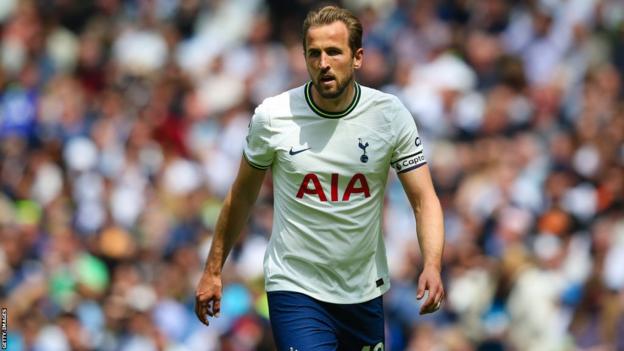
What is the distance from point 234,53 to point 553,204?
564 cm

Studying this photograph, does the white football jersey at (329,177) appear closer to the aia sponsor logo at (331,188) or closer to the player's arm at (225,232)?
the aia sponsor logo at (331,188)

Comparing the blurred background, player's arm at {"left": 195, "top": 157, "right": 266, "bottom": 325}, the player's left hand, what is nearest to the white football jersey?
player's arm at {"left": 195, "top": 157, "right": 266, "bottom": 325}

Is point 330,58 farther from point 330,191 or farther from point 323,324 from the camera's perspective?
point 323,324

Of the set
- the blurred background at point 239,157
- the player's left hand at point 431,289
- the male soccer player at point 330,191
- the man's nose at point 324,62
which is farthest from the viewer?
the blurred background at point 239,157

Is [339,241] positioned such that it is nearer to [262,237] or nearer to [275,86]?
[262,237]

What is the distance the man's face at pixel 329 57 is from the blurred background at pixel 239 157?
20.3 ft

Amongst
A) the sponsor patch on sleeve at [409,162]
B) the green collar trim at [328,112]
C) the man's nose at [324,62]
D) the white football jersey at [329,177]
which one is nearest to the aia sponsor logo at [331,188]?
the white football jersey at [329,177]

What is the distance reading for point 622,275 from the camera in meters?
14.6

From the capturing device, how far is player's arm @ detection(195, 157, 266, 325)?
827 cm

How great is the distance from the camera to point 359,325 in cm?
834

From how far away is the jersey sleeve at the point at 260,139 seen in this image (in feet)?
27.0

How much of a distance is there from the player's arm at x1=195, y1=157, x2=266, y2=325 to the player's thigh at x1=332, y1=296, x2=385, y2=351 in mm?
636

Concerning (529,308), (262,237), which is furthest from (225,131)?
(529,308)

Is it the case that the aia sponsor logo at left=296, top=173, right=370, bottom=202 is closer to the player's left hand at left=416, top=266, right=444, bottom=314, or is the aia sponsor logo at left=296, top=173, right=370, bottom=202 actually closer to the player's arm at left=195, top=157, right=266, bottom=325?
the player's arm at left=195, top=157, right=266, bottom=325
